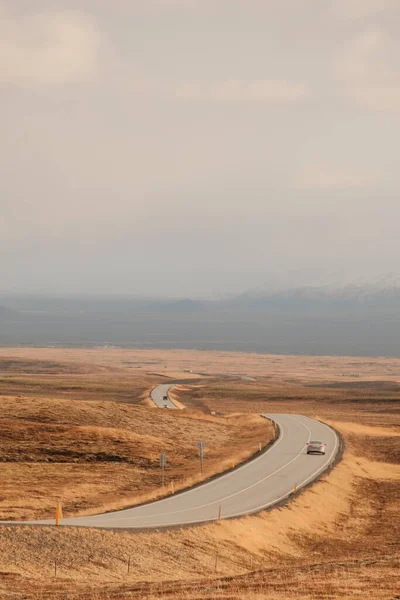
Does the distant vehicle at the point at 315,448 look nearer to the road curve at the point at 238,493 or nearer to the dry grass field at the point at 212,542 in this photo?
the road curve at the point at 238,493

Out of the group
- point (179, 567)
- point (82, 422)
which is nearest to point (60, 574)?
point (179, 567)

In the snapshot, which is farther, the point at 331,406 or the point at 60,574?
the point at 331,406

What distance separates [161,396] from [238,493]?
210ft

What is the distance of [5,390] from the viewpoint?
100625mm

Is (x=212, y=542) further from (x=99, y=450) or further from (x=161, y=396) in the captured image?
(x=161, y=396)

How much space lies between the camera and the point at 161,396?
99.8 m

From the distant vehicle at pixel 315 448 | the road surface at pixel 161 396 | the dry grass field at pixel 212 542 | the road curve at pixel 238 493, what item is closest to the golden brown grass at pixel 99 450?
the dry grass field at pixel 212 542

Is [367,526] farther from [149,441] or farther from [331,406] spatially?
[331,406]

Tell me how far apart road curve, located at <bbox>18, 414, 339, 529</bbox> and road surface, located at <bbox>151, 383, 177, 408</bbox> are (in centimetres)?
3277

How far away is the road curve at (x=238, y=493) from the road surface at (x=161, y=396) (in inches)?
1290

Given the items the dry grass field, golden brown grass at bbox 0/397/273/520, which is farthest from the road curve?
golden brown grass at bbox 0/397/273/520

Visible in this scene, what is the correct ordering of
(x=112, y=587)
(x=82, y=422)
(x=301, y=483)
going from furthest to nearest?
(x=82, y=422)
(x=301, y=483)
(x=112, y=587)

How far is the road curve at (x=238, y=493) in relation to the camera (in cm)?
2930

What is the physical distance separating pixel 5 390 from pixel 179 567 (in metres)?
80.3
